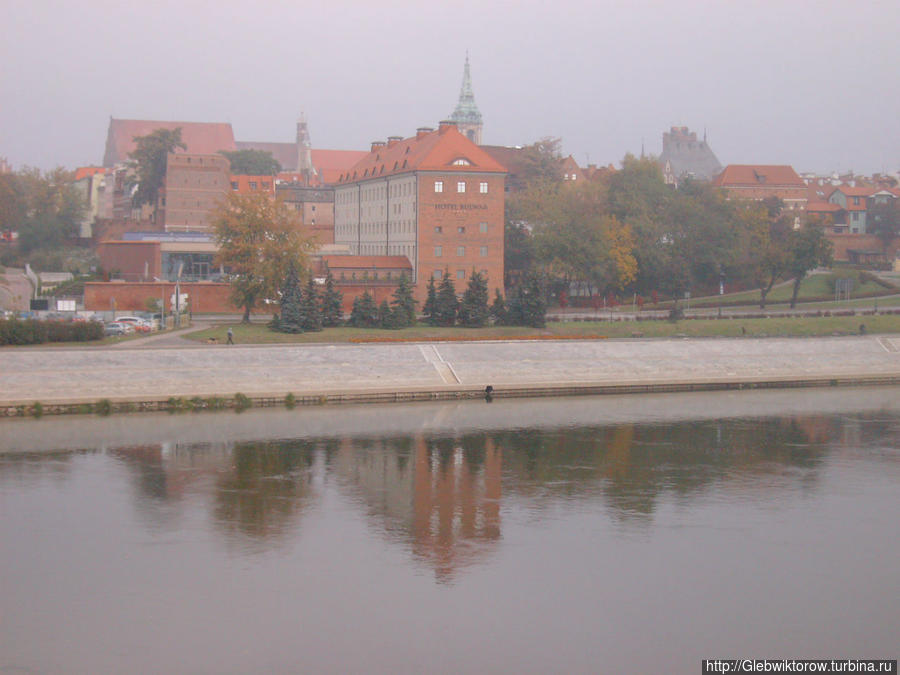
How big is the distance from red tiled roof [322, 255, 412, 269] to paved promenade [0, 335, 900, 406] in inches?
856

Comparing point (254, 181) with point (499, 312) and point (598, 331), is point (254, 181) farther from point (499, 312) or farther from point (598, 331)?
point (598, 331)

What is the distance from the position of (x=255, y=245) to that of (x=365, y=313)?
747 cm

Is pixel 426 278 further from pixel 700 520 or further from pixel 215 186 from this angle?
pixel 700 520

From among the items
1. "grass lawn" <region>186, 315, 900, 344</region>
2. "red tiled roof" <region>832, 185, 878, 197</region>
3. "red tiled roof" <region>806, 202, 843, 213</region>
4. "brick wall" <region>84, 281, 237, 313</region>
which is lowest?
"grass lawn" <region>186, 315, 900, 344</region>

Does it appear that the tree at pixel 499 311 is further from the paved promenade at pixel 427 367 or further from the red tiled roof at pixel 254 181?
the red tiled roof at pixel 254 181

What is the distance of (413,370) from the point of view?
164 ft

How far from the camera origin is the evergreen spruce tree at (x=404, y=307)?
5956cm

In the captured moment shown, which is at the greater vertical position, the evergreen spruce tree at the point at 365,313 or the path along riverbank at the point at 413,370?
the evergreen spruce tree at the point at 365,313

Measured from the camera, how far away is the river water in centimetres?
1970

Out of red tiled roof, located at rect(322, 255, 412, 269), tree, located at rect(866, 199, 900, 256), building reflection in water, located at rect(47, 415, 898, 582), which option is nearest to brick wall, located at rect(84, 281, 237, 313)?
red tiled roof, located at rect(322, 255, 412, 269)

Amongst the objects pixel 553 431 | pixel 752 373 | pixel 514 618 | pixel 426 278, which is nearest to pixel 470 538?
pixel 514 618

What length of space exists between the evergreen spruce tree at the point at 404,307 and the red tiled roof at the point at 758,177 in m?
69.0

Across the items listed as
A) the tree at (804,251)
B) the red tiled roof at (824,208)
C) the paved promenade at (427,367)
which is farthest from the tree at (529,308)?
the red tiled roof at (824,208)

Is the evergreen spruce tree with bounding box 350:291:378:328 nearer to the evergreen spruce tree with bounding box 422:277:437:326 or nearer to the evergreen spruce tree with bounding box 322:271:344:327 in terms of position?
the evergreen spruce tree with bounding box 322:271:344:327
